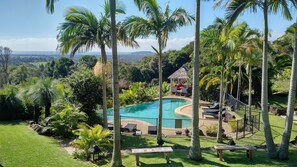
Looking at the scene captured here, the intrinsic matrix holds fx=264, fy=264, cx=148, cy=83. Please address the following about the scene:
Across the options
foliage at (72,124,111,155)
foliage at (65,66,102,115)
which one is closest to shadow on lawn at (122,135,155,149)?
foliage at (72,124,111,155)

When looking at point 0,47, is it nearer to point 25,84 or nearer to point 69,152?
point 25,84

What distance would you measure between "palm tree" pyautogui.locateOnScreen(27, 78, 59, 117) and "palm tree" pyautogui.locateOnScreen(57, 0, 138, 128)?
7.97 feet

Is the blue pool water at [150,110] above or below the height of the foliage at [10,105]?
below

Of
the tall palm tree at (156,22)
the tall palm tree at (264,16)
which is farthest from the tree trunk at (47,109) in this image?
the tall palm tree at (264,16)

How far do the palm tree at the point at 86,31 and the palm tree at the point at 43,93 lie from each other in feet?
7.97

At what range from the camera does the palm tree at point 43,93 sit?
46.7 ft

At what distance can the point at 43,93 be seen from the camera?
14320mm

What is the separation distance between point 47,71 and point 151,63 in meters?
25.8

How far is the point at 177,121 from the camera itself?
54.0 ft

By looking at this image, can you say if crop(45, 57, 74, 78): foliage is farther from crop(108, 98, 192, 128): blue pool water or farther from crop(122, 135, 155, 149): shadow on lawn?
crop(122, 135, 155, 149): shadow on lawn

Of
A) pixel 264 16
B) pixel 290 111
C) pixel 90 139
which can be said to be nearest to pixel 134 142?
pixel 90 139

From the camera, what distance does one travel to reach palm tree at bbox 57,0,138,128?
1280 cm

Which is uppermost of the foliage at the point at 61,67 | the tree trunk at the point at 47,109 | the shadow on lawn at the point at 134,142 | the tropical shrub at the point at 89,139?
the foliage at the point at 61,67

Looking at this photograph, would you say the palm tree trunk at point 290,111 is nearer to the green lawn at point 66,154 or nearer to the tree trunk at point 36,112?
the green lawn at point 66,154
